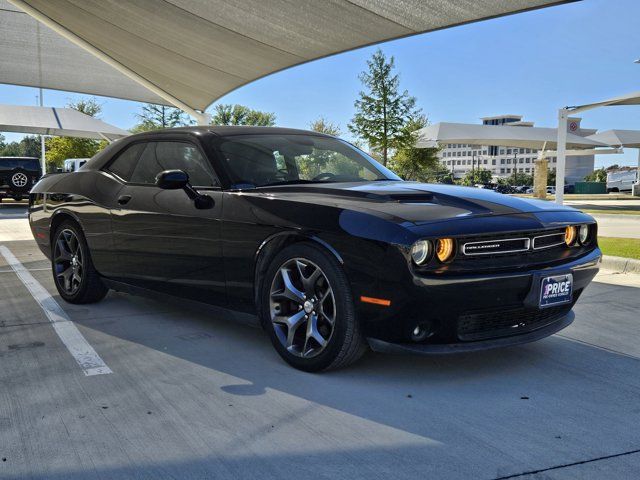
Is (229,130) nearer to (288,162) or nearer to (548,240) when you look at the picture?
(288,162)

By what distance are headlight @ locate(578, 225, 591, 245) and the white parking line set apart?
2822 millimetres

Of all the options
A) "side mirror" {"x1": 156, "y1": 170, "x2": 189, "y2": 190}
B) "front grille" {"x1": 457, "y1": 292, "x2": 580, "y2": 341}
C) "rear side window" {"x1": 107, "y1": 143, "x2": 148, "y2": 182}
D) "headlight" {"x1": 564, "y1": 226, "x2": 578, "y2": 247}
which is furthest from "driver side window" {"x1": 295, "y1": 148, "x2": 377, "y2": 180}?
"front grille" {"x1": 457, "y1": 292, "x2": 580, "y2": 341}

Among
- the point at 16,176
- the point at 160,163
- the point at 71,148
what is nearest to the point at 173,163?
the point at 160,163

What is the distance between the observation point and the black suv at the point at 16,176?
74.4 ft

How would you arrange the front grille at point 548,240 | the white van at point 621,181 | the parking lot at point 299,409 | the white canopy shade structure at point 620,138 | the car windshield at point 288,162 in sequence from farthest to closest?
the white van at point 621,181 → the white canopy shade structure at point 620,138 → the car windshield at point 288,162 → the front grille at point 548,240 → the parking lot at point 299,409

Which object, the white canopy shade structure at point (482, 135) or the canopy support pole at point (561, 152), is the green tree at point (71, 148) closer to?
the white canopy shade structure at point (482, 135)

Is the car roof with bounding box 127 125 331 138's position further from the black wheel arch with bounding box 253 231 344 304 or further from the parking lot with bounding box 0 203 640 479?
the parking lot with bounding box 0 203 640 479

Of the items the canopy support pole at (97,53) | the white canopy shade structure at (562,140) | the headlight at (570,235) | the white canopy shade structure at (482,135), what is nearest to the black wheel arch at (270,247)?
the headlight at (570,235)

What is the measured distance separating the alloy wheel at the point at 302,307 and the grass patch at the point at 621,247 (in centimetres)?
580

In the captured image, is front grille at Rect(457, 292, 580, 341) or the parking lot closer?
the parking lot

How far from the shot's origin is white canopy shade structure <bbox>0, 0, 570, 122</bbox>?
29.1 feet

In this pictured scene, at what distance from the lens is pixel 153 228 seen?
4270 mm

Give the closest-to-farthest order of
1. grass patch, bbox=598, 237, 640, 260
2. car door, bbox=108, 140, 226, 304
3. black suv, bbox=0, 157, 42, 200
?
car door, bbox=108, 140, 226, 304 → grass patch, bbox=598, 237, 640, 260 → black suv, bbox=0, 157, 42, 200

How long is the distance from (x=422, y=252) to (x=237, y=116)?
6921 cm
